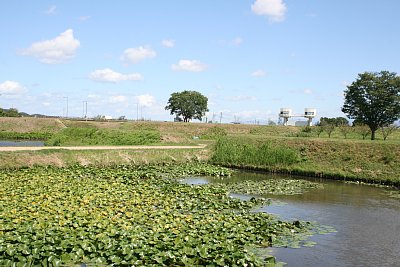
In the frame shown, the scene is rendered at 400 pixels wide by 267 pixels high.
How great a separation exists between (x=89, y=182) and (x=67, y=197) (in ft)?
12.7

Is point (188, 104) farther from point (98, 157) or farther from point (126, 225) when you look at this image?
point (126, 225)

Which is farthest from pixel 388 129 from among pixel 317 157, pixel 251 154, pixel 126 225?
pixel 126 225

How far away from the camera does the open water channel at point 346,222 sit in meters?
12.1

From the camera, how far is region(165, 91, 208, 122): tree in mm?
89938

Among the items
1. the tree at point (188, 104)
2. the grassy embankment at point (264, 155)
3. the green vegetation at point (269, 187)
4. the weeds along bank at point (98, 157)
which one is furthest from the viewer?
the tree at point (188, 104)

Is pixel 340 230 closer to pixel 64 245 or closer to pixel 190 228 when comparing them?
pixel 190 228

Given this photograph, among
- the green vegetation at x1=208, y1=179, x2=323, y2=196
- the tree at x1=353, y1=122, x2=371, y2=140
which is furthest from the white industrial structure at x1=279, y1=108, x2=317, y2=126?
the green vegetation at x1=208, y1=179, x2=323, y2=196

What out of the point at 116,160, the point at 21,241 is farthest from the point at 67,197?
the point at 116,160

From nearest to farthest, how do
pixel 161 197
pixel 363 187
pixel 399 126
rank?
pixel 161 197
pixel 363 187
pixel 399 126

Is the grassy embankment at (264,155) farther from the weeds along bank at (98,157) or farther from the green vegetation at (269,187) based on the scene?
the green vegetation at (269,187)

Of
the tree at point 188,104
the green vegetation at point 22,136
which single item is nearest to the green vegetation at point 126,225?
the green vegetation at point 22,136

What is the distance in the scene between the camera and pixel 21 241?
1038cm

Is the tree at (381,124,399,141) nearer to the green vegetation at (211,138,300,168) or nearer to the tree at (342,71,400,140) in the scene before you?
the tree at (342,71,400,140)

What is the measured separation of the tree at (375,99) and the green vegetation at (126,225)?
109ft
